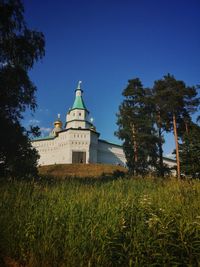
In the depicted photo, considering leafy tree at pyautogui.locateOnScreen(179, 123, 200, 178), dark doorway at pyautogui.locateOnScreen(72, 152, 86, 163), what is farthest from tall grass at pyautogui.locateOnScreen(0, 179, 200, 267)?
dark doorway at pyautogui.locateOnScreen(72, 152, 86, 163)

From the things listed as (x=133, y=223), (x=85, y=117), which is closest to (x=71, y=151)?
(x=85, y=117)

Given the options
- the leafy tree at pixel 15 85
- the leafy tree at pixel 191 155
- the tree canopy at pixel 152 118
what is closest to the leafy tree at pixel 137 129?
the tree canopy at pixel 152 118

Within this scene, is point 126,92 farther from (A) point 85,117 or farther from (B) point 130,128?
(A) point 85,117

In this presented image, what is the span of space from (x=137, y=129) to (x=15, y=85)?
27944 mm

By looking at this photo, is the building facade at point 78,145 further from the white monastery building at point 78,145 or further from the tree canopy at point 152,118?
the tree canopy at point 152,118

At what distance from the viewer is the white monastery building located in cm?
6291

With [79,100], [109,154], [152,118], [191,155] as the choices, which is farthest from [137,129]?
[79,100]

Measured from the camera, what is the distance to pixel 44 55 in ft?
45.8

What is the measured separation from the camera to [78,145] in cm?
6316

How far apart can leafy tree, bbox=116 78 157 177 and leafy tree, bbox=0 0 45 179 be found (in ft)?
76.5

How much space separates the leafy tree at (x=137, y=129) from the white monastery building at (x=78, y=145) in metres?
23.6

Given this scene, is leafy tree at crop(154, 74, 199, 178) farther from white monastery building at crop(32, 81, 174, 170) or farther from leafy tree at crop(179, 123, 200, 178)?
white monastery building at crop(32, 81, 174, 170)

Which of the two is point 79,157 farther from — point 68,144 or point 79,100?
point 79,100

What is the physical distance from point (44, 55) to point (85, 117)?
191 feet
